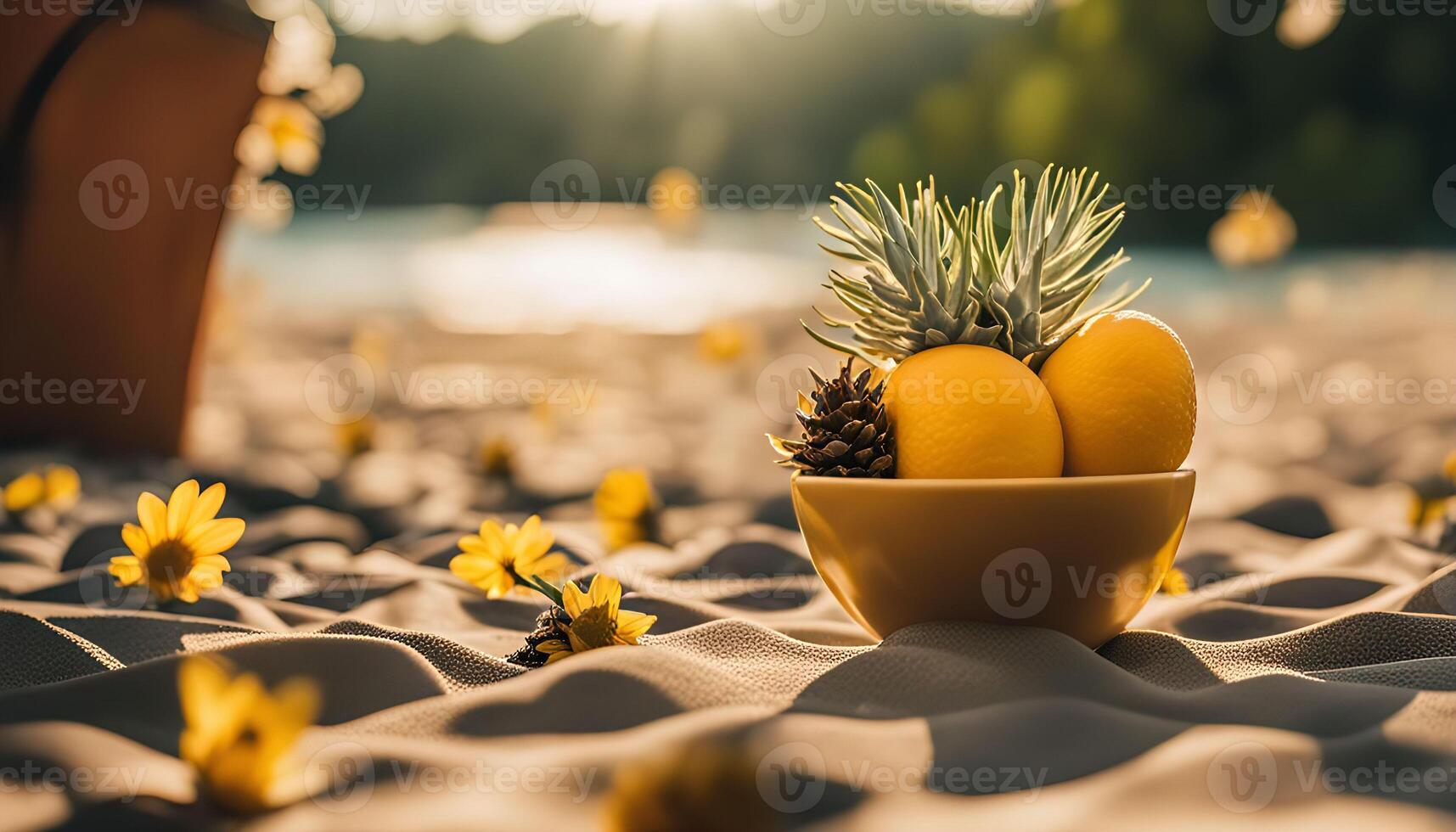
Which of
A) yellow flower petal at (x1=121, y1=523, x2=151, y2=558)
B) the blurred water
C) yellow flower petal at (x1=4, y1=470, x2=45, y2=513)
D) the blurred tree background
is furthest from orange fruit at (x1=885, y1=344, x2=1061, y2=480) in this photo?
the blurred tree background

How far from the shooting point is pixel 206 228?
305 centimetres

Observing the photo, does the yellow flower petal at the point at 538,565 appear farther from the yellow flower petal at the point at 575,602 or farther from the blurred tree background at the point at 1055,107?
the blurred tree background at the point at 1055,107

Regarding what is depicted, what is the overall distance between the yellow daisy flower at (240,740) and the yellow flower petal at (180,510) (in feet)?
2.03

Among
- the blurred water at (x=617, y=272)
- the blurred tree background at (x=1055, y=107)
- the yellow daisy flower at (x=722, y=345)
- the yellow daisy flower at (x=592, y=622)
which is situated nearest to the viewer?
the yellow daisy flower at (x=592, y=622)

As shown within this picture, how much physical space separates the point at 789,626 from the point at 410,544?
42.0 inches

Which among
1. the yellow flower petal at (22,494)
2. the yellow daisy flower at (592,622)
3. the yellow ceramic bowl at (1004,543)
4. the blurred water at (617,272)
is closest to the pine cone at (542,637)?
the yellow daisy flower at (592,622)

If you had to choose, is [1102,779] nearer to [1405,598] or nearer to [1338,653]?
[1338,653]

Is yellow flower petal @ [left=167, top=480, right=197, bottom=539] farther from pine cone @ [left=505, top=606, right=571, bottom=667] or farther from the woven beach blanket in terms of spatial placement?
pine cone @ [left=505, top=606, right=571, bottom=667]

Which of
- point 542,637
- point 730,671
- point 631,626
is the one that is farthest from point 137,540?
point 730,671

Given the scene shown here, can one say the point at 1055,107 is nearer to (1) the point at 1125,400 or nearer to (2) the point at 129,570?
(1) the point at 1125,400

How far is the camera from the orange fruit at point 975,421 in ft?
4.14

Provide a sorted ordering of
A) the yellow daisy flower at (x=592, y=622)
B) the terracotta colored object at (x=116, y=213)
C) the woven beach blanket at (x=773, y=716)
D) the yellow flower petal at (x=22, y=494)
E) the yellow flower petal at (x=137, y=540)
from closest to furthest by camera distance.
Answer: the woven beach blanket at (x=773, y=716)
the yellow daisy flower at (x=592, y=622)
the yellow flower petal at (x=137, y=540)
the yellow flower petal at (x=22, y=494)
the terracotta colored object at (x=116, y=213)

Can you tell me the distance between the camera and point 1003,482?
1.22 meters

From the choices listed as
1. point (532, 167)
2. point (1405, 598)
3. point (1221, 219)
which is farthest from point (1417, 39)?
point (1405, 598)
